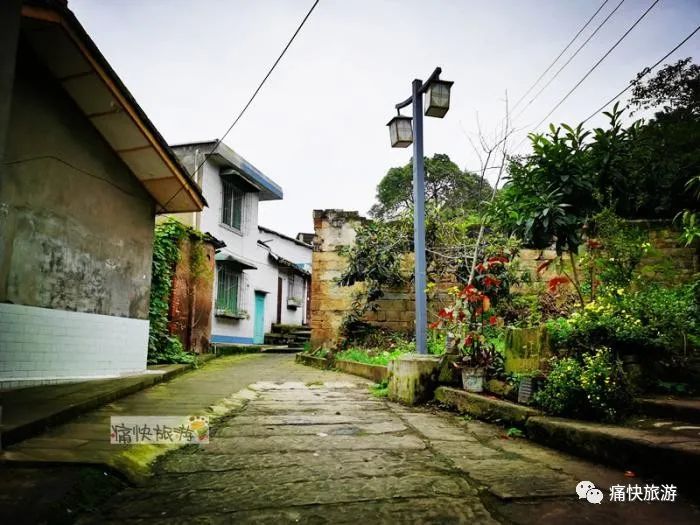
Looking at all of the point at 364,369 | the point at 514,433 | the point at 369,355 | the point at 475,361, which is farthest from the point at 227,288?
the point at 514,433

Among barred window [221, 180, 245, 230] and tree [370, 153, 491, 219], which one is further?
tree [370, 153, 491, 219]

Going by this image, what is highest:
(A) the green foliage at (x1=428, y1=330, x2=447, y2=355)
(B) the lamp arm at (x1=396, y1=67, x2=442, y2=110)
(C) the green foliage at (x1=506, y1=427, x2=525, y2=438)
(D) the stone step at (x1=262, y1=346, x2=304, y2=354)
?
(B) the lamp arm at (x1=396, y1=67, x2=442, y2=110)

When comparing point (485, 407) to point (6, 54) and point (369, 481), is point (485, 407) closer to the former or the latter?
point (369, 481)

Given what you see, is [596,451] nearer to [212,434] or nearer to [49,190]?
[212,434]

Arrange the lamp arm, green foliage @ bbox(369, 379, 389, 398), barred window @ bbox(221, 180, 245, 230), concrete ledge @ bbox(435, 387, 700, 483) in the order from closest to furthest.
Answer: concrete ledge @ bbox(435, 387, 700, 483) < the lamp arm < green foliage @ bbox(369, 379, 389, 398) < barred window @ bbox(221, 180, 245, 230)

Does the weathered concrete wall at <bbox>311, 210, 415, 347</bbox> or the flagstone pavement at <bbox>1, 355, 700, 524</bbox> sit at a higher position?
the weathered concrete wall at <bbox>311, 210, 415, 347</bbox>

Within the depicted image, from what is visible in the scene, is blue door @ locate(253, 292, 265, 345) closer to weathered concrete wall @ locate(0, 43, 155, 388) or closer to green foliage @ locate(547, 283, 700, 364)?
weathered concrete wall @ locate(0, 43, 155, 388)

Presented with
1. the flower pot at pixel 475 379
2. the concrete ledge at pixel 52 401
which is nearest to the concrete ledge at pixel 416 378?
the flower pot at pixel 475 379

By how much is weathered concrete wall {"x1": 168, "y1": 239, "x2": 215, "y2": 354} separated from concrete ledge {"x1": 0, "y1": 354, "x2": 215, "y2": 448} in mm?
3920

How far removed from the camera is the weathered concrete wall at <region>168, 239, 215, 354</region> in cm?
982

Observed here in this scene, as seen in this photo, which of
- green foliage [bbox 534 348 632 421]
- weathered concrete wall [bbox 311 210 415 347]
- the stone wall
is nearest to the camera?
green foliage [bbox 534 348 632 421]

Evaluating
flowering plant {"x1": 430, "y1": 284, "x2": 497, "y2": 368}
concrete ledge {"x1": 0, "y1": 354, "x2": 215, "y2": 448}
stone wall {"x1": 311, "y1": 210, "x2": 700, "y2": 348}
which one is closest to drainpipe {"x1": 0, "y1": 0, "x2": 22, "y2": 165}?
concrete ledge {"x1": 0, "y1": 354, "x2": 215, "y2": 448}

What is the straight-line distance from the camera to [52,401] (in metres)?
3.85

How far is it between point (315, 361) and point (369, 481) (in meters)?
7.37
